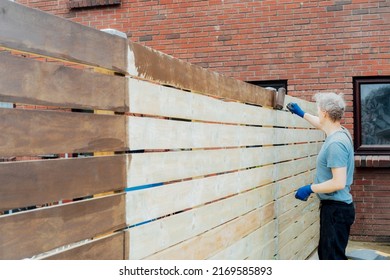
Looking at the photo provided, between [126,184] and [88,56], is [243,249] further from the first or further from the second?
[88,56]

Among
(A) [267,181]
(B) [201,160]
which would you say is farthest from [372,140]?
(B) [201,160]

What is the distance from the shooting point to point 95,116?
2.16 metres

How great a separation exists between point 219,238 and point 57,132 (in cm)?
170

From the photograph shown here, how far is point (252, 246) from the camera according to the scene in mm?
3971

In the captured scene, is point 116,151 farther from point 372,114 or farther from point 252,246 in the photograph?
point 372,114

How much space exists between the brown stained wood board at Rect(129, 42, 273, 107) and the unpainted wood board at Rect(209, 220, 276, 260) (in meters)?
1.00

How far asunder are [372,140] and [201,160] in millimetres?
4992

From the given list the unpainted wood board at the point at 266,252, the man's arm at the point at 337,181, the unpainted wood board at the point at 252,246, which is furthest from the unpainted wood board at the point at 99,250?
the man's arm at the point at 337,181

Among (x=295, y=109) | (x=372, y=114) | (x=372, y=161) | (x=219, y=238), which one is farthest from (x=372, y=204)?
(x=219, y=238)

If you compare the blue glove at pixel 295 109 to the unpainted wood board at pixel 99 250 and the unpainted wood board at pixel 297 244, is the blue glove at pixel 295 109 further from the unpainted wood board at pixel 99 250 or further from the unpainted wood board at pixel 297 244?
the unpainted wood board at pixel 99 250

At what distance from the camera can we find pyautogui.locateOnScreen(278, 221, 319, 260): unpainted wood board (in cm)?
489

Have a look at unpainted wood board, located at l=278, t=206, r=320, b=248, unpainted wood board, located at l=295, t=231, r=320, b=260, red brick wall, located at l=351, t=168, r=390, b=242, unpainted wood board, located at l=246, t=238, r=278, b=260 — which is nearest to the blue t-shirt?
unpainted wood board, located at l=246, t=238, r=278, b=260

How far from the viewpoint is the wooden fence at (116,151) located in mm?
1797

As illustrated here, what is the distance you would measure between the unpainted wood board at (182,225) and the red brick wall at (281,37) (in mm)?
4140
